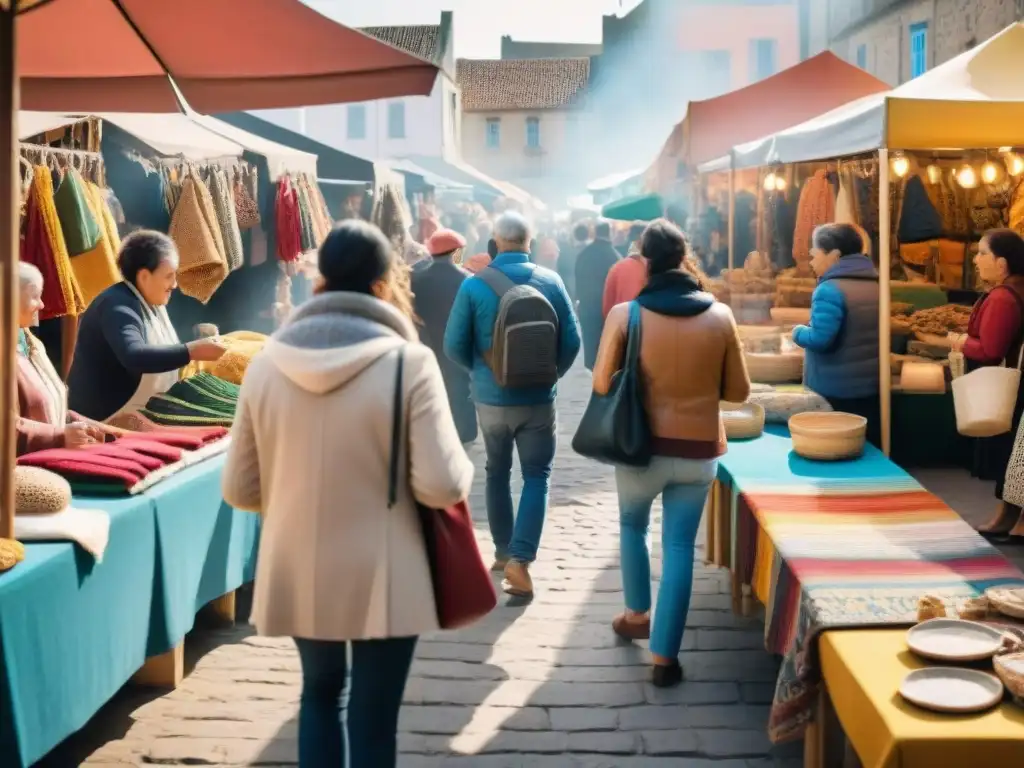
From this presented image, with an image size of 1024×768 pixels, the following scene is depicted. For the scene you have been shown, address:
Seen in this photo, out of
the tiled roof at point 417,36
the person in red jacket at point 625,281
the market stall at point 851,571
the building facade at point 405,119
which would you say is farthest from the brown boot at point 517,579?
the tiled roof at point 417,36

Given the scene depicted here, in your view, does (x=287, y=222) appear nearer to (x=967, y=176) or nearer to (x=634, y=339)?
(x=967, y=176)

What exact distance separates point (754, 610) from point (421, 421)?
→ 331 centimetres

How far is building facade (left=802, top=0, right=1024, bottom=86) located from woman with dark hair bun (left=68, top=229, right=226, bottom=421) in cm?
1286

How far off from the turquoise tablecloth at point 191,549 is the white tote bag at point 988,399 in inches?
146

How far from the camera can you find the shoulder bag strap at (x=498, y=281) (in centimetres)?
602

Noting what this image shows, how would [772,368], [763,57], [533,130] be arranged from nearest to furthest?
1. [772,368]
2. [763,57]
3. [533,130]

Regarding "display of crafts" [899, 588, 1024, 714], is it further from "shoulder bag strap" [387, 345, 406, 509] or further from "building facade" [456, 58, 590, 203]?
"building facade" [456, 58, 590, 203]

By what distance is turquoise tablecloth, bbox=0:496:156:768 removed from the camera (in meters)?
3.41

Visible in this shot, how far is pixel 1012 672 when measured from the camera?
3041 mm

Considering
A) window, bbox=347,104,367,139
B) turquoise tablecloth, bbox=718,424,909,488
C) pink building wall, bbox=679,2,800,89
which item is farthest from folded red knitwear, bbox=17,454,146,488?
window, bbox=347,104,367,139

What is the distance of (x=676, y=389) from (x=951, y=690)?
74.2 inches

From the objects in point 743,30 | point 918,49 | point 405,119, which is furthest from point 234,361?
point 743,30

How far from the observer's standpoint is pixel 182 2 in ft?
15.0

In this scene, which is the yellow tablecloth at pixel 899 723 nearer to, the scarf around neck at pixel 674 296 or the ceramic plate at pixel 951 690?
the ceramic plate at pixel 951 690
